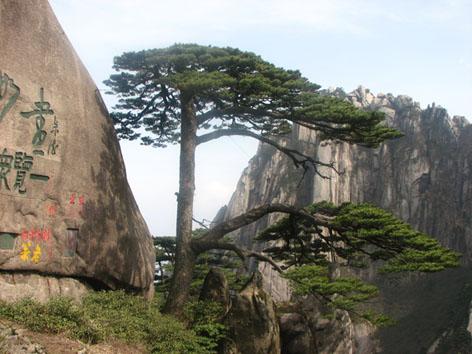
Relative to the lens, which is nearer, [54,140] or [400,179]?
[54,140]

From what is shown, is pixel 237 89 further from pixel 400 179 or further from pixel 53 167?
pixel 400 179

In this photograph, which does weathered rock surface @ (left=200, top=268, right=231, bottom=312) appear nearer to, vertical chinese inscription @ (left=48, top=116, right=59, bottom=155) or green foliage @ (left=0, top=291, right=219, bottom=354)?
green foliage @ (left=0, top=291, right=219, bottom=354)

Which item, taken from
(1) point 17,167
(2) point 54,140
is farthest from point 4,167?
(2) point 54,140

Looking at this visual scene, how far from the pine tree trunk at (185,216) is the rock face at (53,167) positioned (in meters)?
1.42

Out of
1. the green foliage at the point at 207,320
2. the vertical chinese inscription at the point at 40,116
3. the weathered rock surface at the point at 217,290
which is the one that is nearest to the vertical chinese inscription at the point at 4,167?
the vertical chinese inscription at the point at 40,116

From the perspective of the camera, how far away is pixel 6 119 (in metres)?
10.7

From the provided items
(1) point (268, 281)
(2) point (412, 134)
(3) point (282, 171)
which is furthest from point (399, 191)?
(1) point (268, 281)

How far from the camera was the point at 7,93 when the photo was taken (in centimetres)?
1081

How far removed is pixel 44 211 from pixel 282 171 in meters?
64.5

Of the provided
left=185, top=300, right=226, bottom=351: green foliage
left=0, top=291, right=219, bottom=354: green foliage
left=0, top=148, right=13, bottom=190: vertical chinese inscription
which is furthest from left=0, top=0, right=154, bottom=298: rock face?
left=185, top=300, right=226, bottom=351: green foliage

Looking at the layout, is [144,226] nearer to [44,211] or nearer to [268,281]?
[44,211]

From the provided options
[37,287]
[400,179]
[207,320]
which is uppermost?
[400,179]

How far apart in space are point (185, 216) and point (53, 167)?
463cm

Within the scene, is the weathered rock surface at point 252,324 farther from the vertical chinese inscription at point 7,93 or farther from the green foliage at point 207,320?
the vertical chinese inscription at point 7,93
